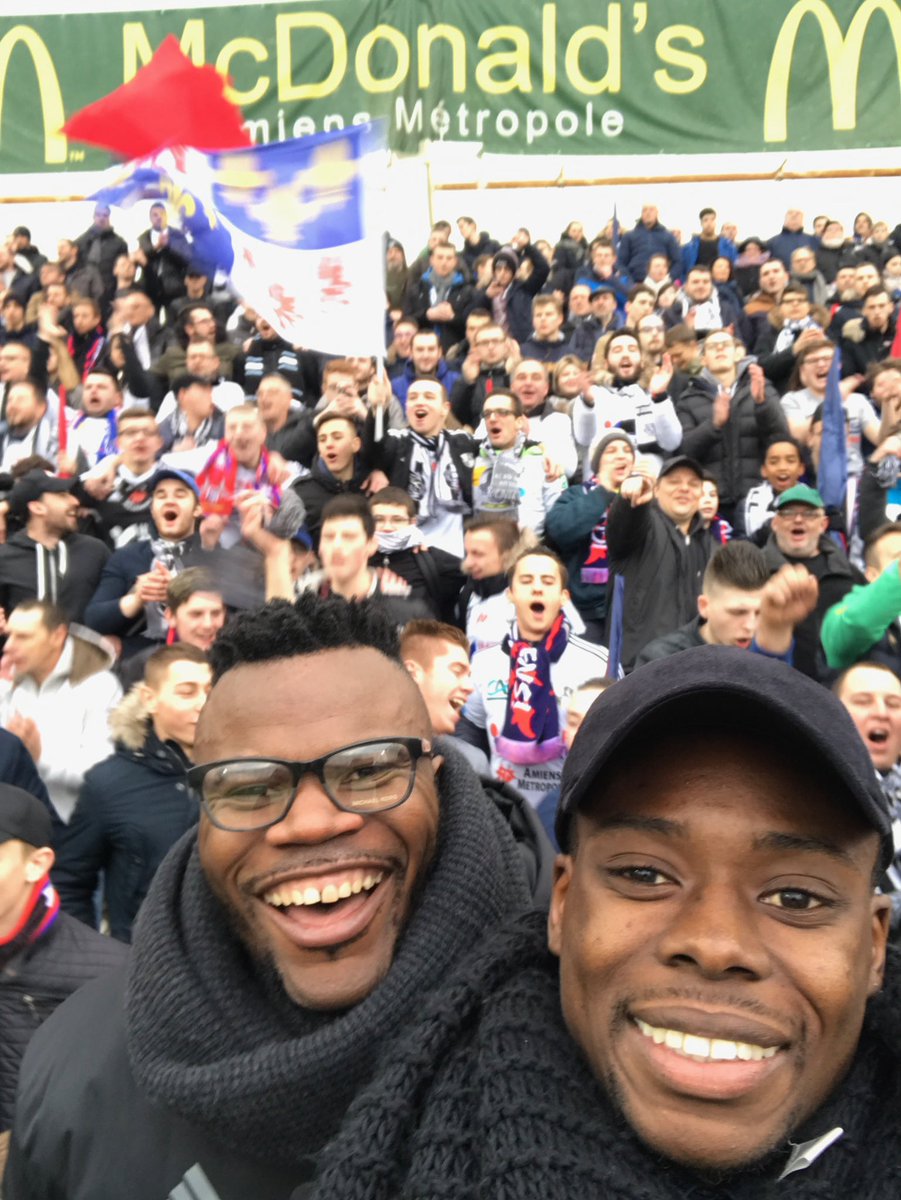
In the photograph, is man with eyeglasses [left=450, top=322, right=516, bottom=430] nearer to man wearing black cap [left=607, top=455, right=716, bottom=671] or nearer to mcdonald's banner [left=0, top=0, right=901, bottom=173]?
man wearing black cap [left=607, top=455, right=716, bottom=671]

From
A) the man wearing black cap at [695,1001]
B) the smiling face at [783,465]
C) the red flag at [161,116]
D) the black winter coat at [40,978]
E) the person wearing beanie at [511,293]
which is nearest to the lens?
the man wearing black cap at [695,1001]

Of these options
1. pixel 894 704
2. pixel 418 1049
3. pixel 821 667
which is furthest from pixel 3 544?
pixel 418 1049

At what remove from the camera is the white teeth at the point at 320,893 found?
1.53 metres

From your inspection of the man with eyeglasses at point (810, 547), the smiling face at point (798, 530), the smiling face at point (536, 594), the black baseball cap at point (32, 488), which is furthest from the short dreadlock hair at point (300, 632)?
the black baseball cap at point (32, 488)

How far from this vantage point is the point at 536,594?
17.3 feet

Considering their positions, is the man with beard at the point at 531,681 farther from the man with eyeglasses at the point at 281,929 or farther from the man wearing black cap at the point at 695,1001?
the man wearing black cap at the point at 695,1001

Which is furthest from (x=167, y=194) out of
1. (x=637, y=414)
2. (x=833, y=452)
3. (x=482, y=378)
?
(x=833, y=452)

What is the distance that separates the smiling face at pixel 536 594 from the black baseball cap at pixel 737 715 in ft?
13.3

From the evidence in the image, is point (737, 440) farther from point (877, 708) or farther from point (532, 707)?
point (877, 708)

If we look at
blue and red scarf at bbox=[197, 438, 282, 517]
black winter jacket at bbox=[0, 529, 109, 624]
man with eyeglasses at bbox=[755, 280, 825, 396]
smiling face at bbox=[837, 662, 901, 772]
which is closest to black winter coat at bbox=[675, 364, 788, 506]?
man with eyeglasses at bbox=[755, 280, 825, 396]

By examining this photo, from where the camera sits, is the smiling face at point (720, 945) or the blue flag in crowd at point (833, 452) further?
the blue flag in crowd at point (833, 452)

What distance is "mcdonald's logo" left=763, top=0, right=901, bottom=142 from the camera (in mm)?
14609

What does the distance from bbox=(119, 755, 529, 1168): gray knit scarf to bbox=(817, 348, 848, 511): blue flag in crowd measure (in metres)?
6.34

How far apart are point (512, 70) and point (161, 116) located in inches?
310
